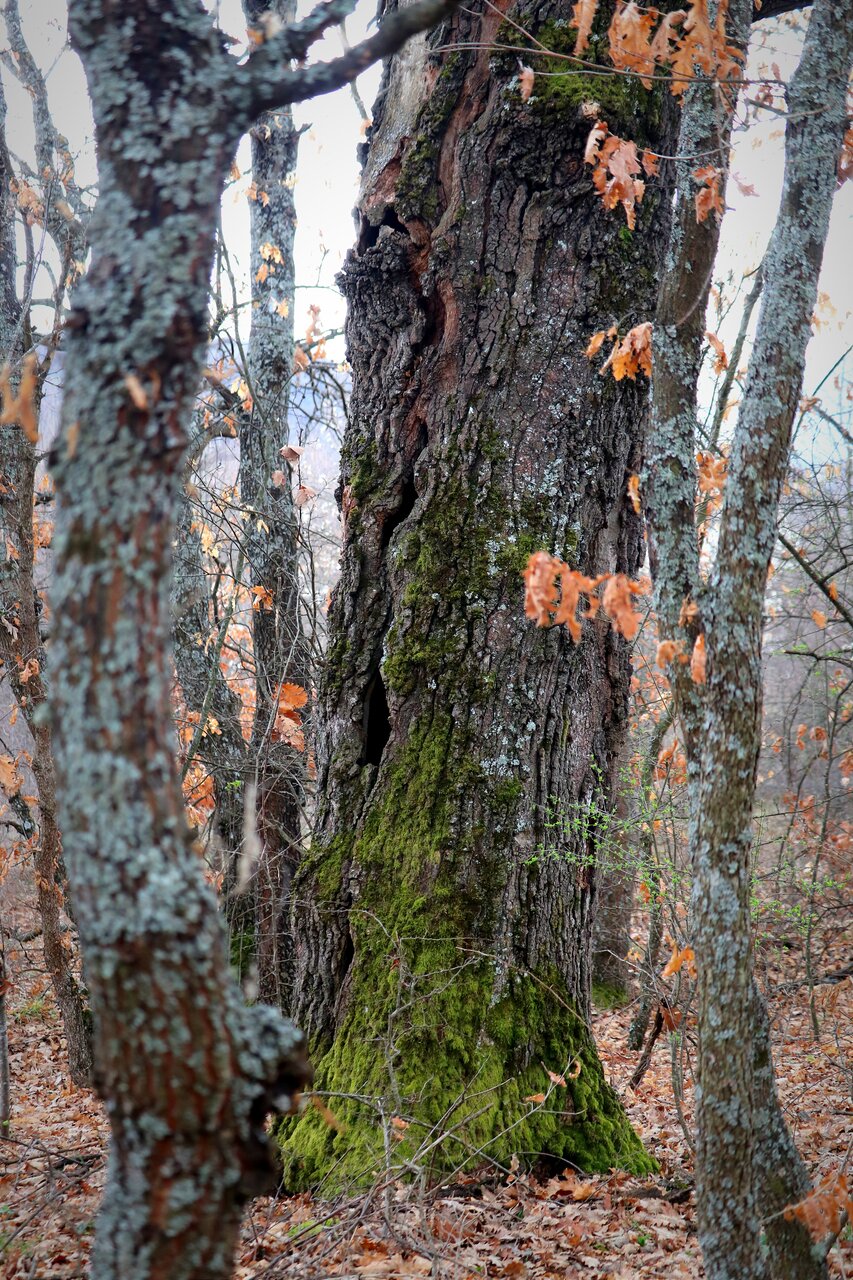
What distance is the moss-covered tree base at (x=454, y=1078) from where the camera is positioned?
3191 millimetres

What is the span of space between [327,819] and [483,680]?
3.03 feet

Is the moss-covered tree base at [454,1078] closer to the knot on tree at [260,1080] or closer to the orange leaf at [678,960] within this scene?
the orange leaf at [678,960]

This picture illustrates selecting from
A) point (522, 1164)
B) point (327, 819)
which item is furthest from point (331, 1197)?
point (327, 819)

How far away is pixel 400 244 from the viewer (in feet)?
12.5

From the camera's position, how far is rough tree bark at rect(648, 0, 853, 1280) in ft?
7.06

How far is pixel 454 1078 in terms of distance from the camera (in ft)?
10.8

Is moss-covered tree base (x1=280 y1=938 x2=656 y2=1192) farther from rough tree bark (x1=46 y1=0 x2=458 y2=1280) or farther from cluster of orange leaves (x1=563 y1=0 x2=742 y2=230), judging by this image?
cluster of orange leaves (x1=563 y1=0 x2=742 y2=230)

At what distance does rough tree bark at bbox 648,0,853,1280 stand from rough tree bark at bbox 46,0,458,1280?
1256mm

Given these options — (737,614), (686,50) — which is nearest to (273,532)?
(686,50)

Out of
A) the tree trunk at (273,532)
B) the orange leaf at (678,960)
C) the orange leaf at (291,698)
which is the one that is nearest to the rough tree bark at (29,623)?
the tree trunk at (273,532)

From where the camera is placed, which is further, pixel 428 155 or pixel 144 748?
pixel 428 155

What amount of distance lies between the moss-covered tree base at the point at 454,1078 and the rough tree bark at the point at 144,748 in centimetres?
194

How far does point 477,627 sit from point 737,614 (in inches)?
54.7

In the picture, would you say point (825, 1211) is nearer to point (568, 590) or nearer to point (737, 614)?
point (737, 614)
